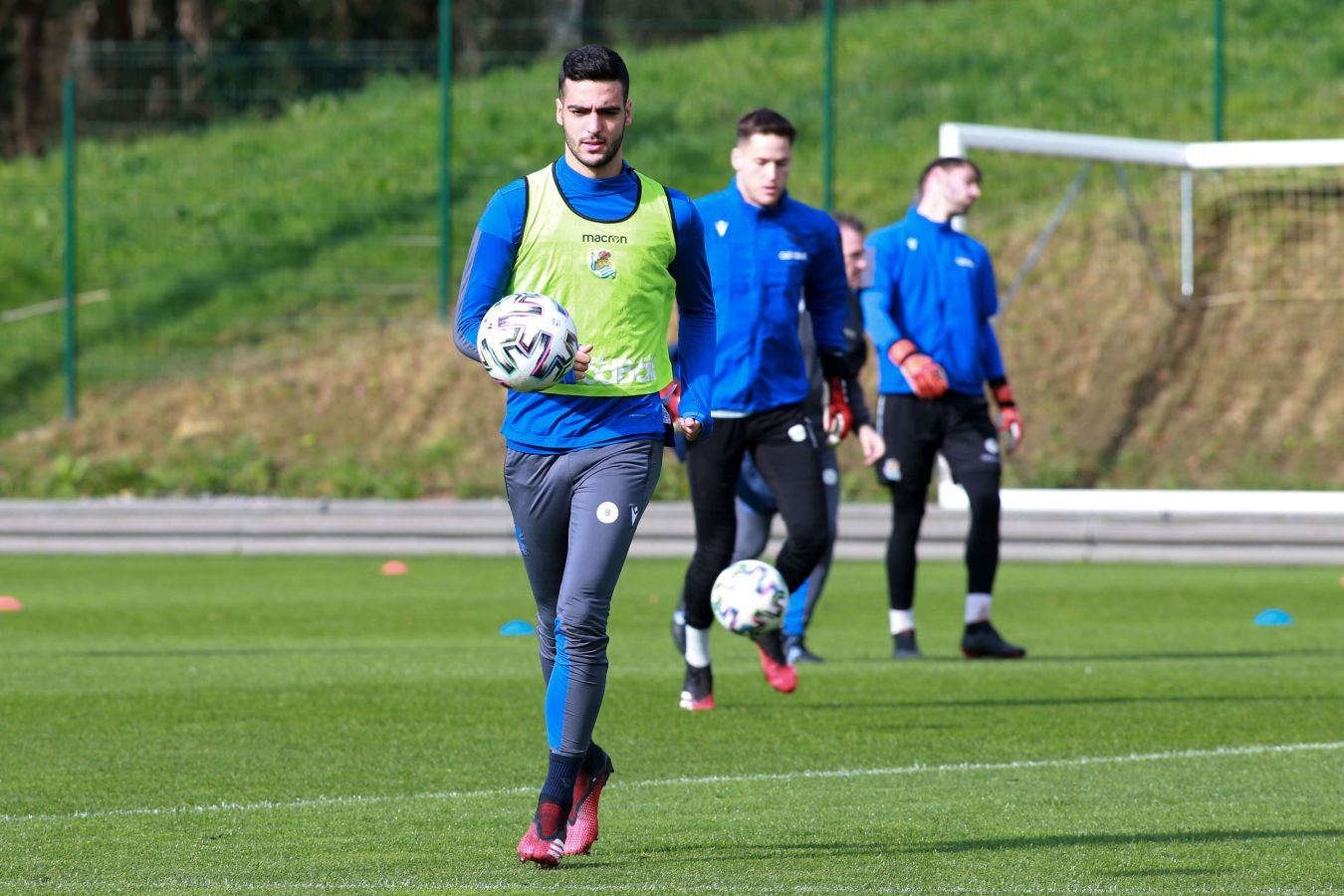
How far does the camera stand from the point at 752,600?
8.12m

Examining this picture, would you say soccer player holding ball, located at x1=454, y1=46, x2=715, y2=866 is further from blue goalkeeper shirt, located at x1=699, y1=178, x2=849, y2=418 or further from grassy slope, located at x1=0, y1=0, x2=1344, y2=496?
grassy slope, located at x1=0, y1=0, x2=1344, y2=496

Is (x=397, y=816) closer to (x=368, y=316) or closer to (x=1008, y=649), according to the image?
(x=1008, y=649)

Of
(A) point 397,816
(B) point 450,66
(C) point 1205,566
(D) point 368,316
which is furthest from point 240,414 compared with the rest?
(A) point 397,816

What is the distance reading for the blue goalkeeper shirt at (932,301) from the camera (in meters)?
10.7

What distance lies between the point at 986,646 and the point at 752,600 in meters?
2.78

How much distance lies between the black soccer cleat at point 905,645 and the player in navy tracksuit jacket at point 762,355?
173cm

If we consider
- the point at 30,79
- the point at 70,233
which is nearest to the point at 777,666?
the point at 70,233

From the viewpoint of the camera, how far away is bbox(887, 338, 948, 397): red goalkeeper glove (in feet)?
34.6

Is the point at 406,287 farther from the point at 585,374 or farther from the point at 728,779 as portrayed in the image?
the point at 585,374

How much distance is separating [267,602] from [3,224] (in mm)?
11401

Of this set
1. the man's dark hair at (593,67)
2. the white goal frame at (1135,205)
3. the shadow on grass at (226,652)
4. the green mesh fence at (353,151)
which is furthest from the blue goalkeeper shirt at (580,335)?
the green mesh fence at (353,151)

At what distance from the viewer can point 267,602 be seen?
45.2 feet

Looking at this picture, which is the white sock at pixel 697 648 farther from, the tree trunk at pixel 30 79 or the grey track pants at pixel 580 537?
the tree trunk at pixel 30 79

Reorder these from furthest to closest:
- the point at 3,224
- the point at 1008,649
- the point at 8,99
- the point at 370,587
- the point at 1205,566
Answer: the point at 8,99 < the point at 3,224 < the point at 1205,566 < the point at 370,587 < the point at 1008,649
